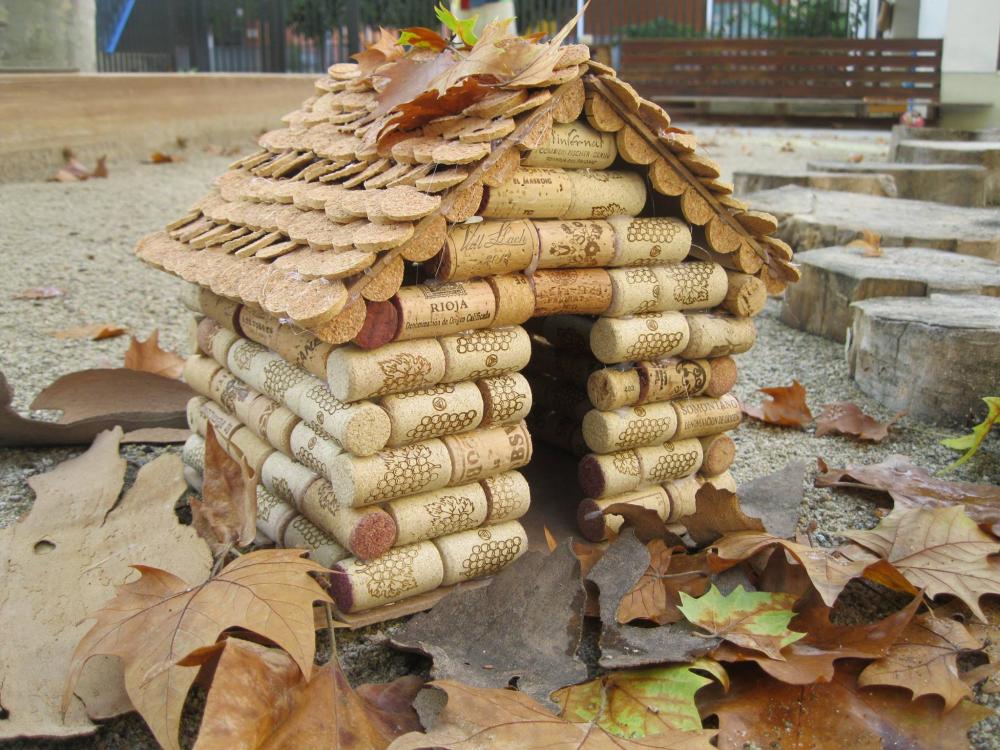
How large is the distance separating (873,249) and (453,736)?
3824 millimetres

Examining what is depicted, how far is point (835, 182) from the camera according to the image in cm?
689

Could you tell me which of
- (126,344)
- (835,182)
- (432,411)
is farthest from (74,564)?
(835,182)

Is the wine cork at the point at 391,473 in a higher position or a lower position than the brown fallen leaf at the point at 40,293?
higher

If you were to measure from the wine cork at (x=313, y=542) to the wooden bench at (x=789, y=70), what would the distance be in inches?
509

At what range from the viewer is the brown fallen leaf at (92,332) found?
441 cm

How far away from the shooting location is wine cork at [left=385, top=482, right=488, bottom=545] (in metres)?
2.34

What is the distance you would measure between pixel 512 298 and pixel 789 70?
13136mm

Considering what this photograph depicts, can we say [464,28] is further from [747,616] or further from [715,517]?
[747,616]

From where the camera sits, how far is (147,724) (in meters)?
1.88

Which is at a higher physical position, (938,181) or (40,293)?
(938,181)

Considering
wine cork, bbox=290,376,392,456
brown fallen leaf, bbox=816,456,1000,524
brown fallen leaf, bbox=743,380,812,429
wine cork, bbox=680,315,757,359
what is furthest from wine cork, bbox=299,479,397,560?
brown fallen leaf, bbox=743,380,812,429

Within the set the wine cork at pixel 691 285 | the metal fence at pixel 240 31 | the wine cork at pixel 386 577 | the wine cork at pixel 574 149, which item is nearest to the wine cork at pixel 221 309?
the wine cork at pixel 386 577

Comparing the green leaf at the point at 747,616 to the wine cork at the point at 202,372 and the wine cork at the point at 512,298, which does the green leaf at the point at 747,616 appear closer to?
the wine cork at the point at 512,298

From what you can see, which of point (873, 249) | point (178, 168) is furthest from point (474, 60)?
point (178, 168)
